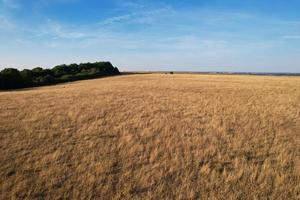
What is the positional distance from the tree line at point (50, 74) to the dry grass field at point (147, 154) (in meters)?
37.7

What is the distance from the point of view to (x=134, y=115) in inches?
603

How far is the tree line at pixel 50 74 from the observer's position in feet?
163

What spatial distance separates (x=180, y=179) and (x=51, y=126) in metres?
7.19

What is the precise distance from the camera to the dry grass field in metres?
7.61

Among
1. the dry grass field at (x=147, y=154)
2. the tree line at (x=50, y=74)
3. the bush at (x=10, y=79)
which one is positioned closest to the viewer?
the dry grass field at (x=147, y=154)

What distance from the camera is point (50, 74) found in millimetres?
63875

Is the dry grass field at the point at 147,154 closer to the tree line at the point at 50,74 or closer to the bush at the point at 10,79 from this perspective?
the bush at the point at 10,79

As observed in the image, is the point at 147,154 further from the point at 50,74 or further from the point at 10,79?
the point at 50,74

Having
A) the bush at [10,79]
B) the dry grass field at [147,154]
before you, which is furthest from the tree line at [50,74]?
the dry grass field at [147,154]

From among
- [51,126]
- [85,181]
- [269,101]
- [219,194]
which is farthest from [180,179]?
[269,101]

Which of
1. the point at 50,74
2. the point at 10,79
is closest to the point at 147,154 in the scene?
the point at 10,79

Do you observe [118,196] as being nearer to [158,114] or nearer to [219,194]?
[219,194]

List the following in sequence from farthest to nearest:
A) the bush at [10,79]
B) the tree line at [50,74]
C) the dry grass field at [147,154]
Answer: the tree line at [50,74] < the bush at [10,79] < the dry grass field at [147,154]

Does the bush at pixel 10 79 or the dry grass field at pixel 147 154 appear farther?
the bush at pixel 10 79
